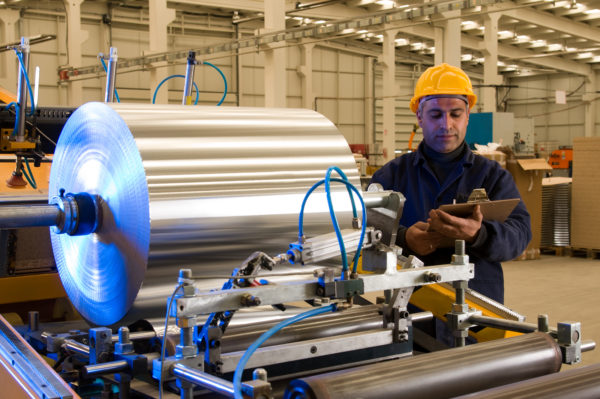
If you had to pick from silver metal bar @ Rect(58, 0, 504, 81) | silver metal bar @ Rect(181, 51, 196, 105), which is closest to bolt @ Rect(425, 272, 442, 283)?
silver metal bar @ Rect(181, 51, 196, 105)

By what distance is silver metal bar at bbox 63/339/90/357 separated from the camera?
1.69m

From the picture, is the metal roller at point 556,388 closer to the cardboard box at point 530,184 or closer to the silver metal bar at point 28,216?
the silver metal bar at point 28,216

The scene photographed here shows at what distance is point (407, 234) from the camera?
2.31 meters

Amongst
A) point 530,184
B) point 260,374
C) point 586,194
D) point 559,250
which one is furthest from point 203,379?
point 559,250

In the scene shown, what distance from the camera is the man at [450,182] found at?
233 centimetres

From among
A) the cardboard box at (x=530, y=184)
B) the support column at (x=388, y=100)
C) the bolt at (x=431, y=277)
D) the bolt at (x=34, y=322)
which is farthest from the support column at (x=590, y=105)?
the bolt at (x=34, y=322)

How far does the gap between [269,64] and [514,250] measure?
7.47 m

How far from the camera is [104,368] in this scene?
1500mm

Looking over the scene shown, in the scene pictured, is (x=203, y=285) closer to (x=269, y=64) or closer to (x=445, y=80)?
(x=445, y=80)

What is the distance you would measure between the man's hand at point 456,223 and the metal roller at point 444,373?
0.44 m

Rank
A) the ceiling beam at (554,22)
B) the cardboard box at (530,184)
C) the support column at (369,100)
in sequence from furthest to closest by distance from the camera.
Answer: the support column at (369,100)
the ceiling beam at (554,22)
the cardboard box at (530,184)

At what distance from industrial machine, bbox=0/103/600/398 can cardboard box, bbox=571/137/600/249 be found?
6.73 meters

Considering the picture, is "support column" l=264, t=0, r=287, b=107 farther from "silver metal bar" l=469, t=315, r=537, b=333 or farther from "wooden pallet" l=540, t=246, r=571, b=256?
"silver metal bar" l=469, t=315, r=537, b=333

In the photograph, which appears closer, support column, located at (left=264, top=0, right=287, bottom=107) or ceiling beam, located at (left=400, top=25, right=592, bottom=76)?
support column, located at (left=264, top=0, right=287, bottom=107)
